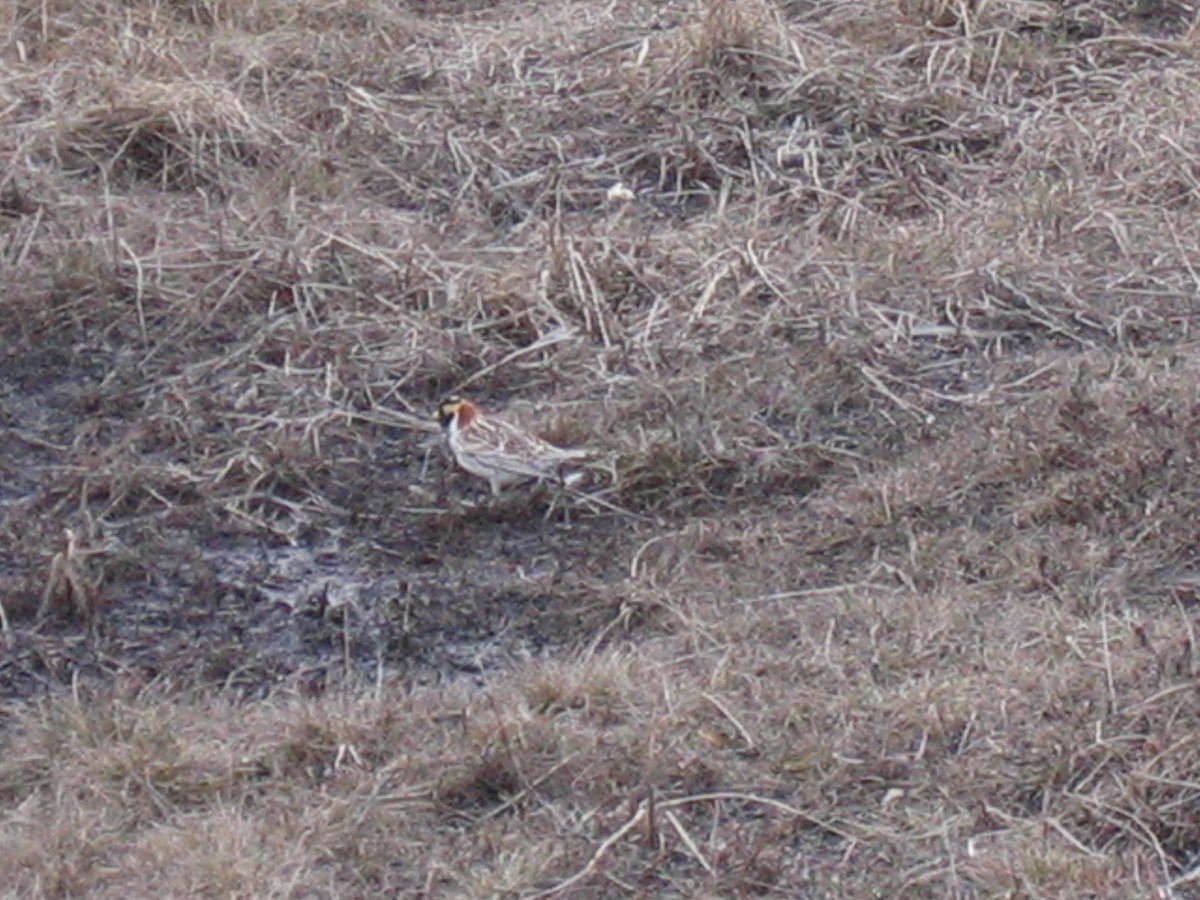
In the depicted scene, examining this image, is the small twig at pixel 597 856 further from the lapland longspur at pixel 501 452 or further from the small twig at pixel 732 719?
the lapland longspur at pixel 501 452

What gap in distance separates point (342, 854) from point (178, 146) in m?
3.89

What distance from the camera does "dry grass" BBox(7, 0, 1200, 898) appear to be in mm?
5117

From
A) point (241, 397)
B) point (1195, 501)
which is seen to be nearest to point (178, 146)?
point (241, 397)

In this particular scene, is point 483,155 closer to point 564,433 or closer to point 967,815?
point 564,433

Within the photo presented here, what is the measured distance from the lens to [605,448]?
6.77 meters

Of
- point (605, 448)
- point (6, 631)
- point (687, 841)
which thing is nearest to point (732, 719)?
point (687, 841)

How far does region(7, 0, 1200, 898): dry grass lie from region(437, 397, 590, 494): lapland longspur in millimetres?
86

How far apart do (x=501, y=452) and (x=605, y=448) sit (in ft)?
1.17

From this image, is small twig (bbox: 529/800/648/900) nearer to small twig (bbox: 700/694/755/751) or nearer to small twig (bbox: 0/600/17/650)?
small twig (bbox: 700/694/755/751)

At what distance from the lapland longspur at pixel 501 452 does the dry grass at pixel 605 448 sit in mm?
86

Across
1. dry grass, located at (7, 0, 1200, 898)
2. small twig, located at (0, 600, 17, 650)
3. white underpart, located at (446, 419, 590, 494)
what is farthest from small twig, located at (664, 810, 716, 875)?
small twig, located at (0, 600, 17, 650)

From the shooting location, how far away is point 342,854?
16.5 feet

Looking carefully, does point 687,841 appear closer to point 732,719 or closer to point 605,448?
point 732,719

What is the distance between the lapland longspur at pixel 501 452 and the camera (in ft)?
21.6
